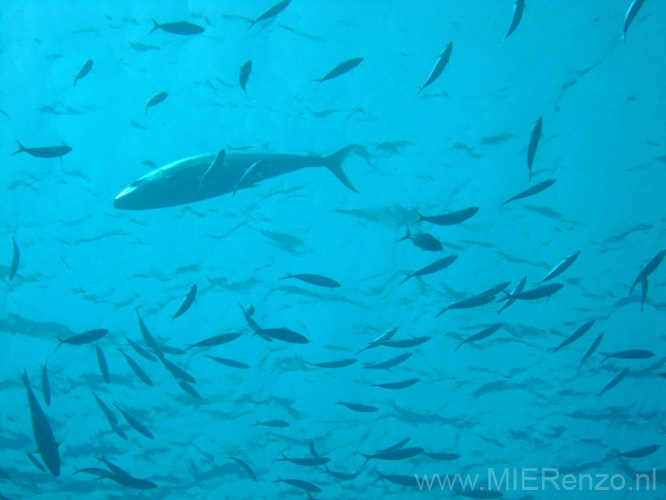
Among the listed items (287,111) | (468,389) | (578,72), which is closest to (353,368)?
(468,389)

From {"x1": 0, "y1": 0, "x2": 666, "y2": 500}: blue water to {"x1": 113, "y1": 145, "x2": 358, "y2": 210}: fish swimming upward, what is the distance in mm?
3353

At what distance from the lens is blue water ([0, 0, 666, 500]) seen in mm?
7824

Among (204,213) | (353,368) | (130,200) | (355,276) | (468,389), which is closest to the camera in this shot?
(130,200)

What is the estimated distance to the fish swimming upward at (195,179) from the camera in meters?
5.33

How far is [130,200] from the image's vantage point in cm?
535

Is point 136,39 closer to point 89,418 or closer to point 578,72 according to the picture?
point 578,72

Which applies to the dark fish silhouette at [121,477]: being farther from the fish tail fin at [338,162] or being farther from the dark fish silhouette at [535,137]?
the dark fish silhouette at [535,137]

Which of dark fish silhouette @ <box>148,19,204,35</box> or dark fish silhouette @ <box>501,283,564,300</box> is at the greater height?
dark fish silhouette @ <box>148,19,204,35</box>

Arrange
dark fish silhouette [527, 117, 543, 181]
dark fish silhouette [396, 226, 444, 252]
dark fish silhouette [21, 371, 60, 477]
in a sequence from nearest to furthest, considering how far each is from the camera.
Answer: dark fish silhouette [21, 371, 60, 477] → dark fish silhouette [527, 117, 543, 181] → dark fish silhouette [396, 226, 444, 252]

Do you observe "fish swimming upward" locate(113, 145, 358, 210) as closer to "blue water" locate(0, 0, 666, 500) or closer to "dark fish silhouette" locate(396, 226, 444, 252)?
"dark fish silhouette" locate(396, 226, 444, 252)

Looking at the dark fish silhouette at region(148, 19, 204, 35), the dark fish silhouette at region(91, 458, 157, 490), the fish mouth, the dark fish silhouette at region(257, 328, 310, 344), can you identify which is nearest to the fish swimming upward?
the fish mouth

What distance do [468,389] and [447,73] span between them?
9.58 meters

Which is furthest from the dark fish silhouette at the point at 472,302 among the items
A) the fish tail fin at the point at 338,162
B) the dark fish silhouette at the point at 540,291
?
the fish tail fin at the point at 338,162

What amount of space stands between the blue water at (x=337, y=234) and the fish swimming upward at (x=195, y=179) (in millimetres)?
3353
